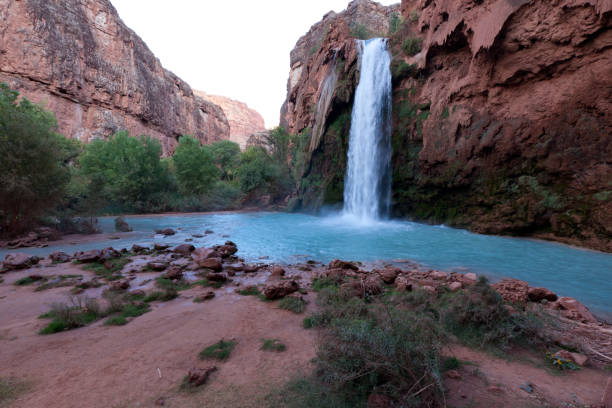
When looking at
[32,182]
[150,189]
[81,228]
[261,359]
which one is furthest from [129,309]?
[150,189]

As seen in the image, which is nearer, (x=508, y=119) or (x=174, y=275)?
(x=174, y=275)

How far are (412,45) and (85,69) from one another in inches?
1870

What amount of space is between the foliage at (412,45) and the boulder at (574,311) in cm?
1638

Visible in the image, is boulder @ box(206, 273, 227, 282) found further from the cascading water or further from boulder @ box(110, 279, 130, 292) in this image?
the cascading water

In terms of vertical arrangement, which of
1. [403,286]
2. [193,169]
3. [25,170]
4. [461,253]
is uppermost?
[193,169]

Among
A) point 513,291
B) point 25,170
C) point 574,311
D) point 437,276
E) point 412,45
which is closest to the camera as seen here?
point 574,311

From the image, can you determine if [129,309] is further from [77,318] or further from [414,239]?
[414,239]

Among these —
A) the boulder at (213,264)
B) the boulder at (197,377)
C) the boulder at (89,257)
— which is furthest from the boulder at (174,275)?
the boulder at (197,377)

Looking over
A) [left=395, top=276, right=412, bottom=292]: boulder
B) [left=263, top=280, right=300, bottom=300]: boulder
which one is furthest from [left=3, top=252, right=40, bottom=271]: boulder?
[left=395, top=276, right=412, bottom=292]: boulder

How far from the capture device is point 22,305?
3.73 metres

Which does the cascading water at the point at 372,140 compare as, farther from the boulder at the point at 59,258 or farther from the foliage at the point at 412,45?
the boulder at the point at 59,258

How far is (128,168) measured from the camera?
76.8 feet

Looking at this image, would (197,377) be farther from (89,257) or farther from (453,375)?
(89,257)

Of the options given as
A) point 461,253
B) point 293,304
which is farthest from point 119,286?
point 461,253
